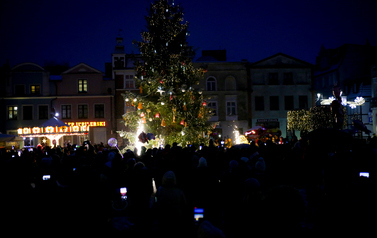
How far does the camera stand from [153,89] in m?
20.3

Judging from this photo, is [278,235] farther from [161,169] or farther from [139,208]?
[161,169]

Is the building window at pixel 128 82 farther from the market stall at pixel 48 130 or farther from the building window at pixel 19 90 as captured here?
the market stall at pixel 48 130

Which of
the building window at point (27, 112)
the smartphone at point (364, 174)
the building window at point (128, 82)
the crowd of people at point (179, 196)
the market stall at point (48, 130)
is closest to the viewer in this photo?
the crowd of people at point (179, 196)

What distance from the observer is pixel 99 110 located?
38250mm

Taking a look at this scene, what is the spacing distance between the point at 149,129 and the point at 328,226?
1449 centimetres

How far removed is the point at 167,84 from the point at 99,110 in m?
20.2

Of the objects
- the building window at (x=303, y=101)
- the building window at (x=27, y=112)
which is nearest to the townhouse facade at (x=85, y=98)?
the building window at (x=27, y=112)

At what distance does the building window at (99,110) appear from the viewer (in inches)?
1503

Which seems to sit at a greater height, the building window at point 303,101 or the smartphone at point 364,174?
the building window at point 303,101

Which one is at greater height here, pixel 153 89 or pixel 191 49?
pixel 191 49

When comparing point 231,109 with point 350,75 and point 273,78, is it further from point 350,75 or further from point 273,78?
point 350,75

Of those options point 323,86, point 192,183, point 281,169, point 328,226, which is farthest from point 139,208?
point 323,86

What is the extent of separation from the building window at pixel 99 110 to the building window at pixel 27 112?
7201 millimetres

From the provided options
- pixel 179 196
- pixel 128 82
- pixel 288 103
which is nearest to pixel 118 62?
pixel 128 82
